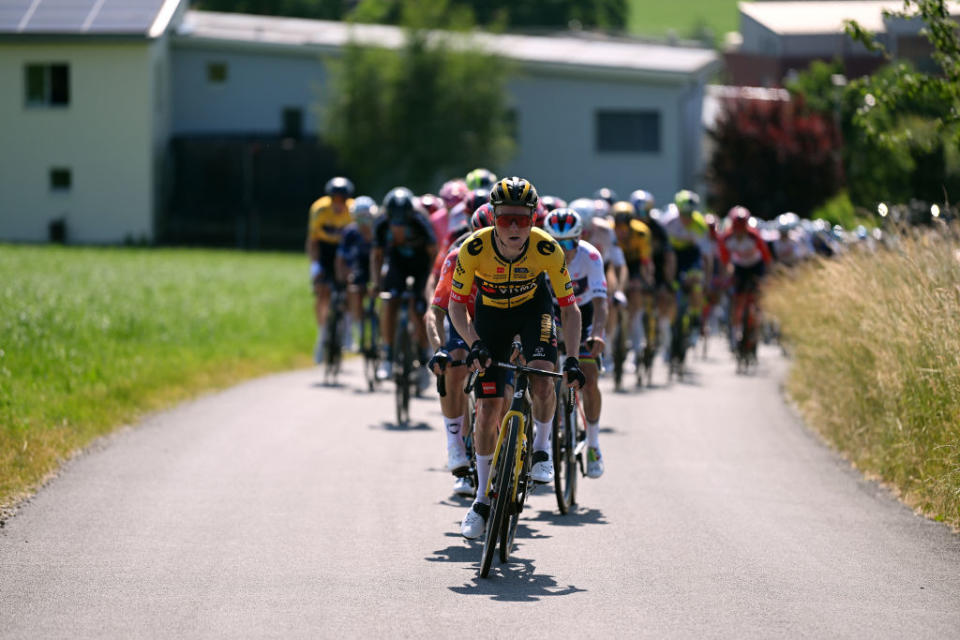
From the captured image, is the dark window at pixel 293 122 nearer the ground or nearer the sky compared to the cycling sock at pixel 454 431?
nearer the sky

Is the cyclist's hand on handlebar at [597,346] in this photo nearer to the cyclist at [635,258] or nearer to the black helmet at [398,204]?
the black helmet at [398,204]

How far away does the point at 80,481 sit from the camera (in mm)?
10789

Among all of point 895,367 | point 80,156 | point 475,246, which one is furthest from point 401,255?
point 80,156

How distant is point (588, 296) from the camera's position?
35.6ft

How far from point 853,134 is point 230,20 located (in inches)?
878

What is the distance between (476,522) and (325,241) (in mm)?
10651

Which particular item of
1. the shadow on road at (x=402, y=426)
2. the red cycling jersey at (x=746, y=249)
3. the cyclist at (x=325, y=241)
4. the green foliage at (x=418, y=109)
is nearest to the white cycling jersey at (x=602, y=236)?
the shadow on road at (x=402, y=426)

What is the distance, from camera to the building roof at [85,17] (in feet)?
159

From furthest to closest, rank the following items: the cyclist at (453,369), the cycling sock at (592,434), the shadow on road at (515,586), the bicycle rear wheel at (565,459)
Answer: the cycling sock at (592,434) < the bicycle rear wheel at (565,459) < the cyclist at (453,369) < the shadow on road at (515,586)

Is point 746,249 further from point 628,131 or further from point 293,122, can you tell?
point 293,122

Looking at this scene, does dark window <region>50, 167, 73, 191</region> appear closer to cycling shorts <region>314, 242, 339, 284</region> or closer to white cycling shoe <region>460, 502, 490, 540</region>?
cycling shorts <region>314, 242, 339, 284</region>

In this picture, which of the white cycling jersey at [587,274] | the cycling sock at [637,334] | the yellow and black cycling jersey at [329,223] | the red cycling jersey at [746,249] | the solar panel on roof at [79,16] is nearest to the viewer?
the white cycling jersey at [587,274]

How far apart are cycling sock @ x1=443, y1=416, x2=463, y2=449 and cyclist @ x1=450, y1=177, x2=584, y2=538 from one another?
0.70m

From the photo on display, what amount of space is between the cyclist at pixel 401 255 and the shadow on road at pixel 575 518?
5403 mm
